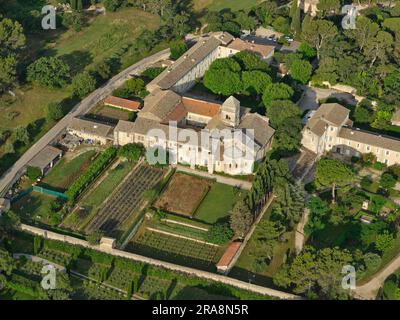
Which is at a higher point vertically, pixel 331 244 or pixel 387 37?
pixel 387 37

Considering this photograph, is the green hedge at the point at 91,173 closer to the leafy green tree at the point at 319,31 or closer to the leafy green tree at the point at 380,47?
the leafy green tree at the point at 319,31

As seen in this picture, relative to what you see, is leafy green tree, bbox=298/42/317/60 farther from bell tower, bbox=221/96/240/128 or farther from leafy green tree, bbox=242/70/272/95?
bell tower, bbox=221/96/240/128

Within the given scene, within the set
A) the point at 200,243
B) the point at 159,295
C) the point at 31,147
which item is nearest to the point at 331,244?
the point at 200,243

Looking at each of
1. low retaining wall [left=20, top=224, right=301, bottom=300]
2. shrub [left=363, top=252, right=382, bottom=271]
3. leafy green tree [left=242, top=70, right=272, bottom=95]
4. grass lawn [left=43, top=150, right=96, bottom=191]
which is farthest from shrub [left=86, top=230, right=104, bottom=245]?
leafy green tree [left=242, top=70, right=272, bottom=95]

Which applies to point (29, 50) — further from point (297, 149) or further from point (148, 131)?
point (297, 149)

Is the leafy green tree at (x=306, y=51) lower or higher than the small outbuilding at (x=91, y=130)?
higher

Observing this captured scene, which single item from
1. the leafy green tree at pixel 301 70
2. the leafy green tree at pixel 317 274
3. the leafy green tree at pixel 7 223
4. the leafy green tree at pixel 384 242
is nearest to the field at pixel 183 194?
the leafy green tree at pixel 317 274
